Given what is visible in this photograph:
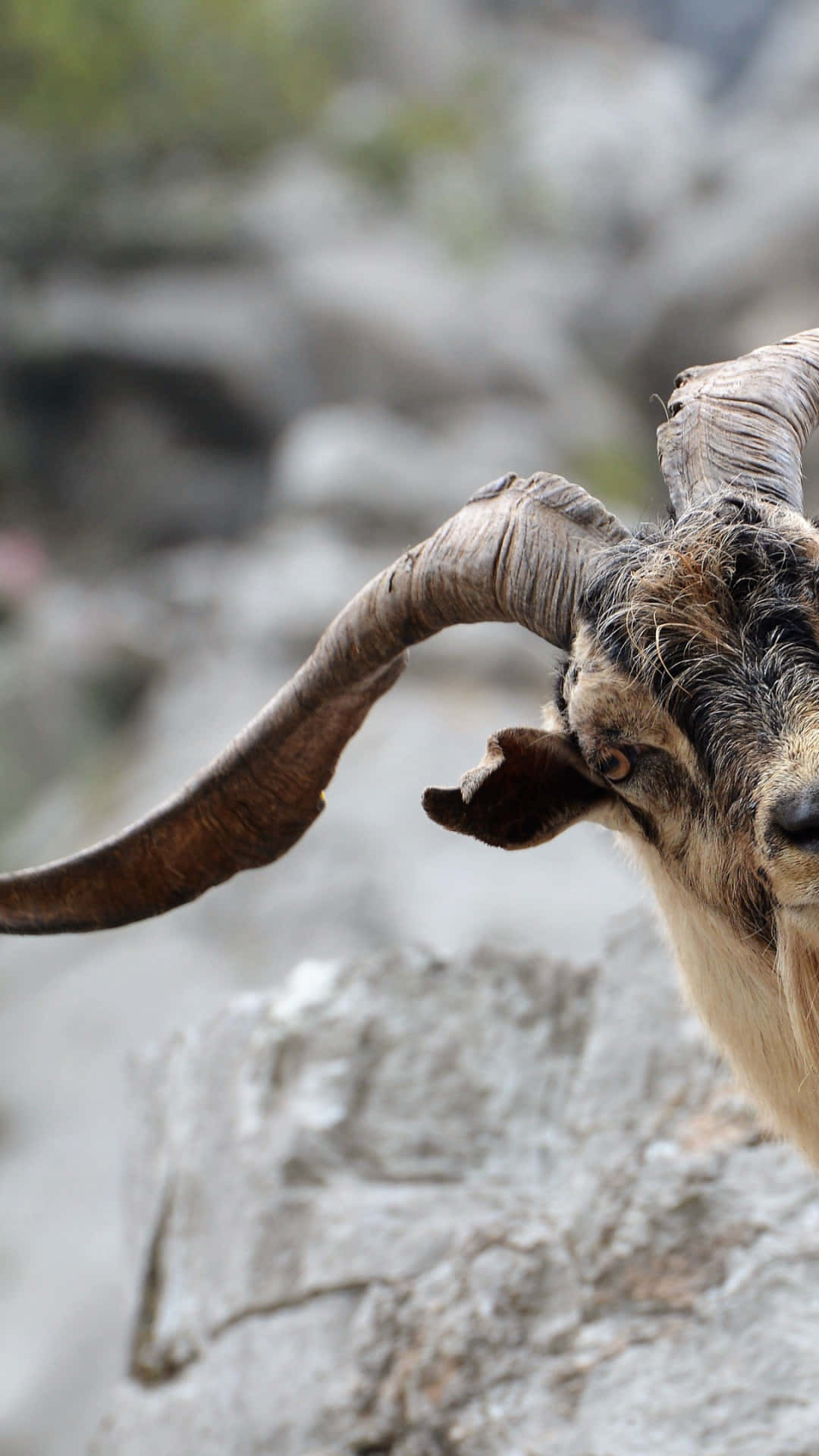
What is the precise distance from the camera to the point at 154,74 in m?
27.6

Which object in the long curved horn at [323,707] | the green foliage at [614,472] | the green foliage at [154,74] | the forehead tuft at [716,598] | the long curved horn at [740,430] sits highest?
the green foliage at [154,74]

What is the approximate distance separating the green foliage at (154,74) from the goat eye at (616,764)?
86.6 feet

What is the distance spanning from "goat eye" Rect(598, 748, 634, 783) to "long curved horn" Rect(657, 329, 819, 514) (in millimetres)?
778

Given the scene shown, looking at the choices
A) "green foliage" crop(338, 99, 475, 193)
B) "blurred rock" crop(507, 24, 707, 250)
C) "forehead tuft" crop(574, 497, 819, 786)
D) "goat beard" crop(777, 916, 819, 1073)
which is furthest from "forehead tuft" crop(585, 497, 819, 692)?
"green foliage" crop(338, 99, 475, 193)

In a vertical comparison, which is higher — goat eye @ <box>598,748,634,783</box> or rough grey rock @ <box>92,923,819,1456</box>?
goat eye @ <box>598,748,634,783</box>

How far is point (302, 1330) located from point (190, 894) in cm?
169

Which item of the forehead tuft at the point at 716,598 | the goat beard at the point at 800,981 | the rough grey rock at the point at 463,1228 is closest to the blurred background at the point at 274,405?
the rough grey rock at the point at 463,1228

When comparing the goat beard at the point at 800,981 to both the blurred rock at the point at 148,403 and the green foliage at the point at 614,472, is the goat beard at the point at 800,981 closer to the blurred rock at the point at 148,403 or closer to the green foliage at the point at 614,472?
the green foliage at the point at 614,472

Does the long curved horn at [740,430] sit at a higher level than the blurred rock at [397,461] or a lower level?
lower

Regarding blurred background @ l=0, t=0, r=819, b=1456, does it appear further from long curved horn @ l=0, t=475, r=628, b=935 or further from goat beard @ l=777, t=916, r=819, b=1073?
goat beard @ l=777, t=916, r=819, b=1073

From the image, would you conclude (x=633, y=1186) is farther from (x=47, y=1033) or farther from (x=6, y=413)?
(x=6, y=413)

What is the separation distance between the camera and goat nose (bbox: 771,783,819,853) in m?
3.26

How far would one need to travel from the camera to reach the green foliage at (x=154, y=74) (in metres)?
26.1

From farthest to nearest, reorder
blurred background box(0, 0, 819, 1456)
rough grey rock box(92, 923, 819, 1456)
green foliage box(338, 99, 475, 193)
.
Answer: green foliage box(338, 99, 475, 193)
blurred background box(0, 0, 819, 1456)
rough grey rock box(92, 923, 819, 1456)
